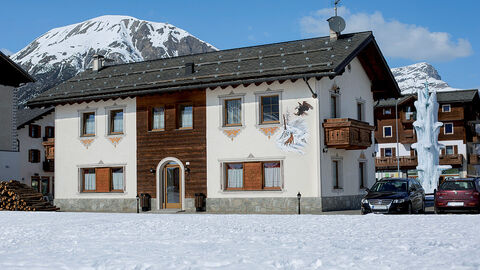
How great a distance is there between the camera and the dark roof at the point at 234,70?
26781 mm

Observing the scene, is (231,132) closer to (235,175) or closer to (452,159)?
(235,175)

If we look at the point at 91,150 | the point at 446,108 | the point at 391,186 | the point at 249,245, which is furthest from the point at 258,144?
the point at 446,108

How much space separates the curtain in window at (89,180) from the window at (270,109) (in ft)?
32.8

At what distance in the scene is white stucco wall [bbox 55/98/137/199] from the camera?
30.8 meters

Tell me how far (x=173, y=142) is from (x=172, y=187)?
2.16 meters

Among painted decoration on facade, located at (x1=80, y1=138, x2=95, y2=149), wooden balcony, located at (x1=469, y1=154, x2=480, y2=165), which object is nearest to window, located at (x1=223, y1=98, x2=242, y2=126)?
painted decoration on facade, located at (x1=80, y1=138, x2=95, y2=149)

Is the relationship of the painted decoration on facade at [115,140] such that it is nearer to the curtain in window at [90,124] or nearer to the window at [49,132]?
the curtain in window at [90,124]

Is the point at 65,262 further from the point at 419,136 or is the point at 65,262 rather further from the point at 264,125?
the point at 419,136

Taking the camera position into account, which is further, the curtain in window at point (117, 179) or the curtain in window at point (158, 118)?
the curtain in window at point (117, 179)

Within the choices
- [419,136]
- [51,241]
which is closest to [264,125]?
[51,241]

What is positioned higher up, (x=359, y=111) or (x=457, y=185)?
(x=359, y=111)

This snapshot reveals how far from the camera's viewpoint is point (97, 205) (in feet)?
102

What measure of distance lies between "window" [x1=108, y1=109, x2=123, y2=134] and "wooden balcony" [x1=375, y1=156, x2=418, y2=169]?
44927 mm

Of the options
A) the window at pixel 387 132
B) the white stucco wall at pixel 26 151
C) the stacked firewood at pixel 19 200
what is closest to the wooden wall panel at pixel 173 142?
the stacked firewood at pixel 19 200
